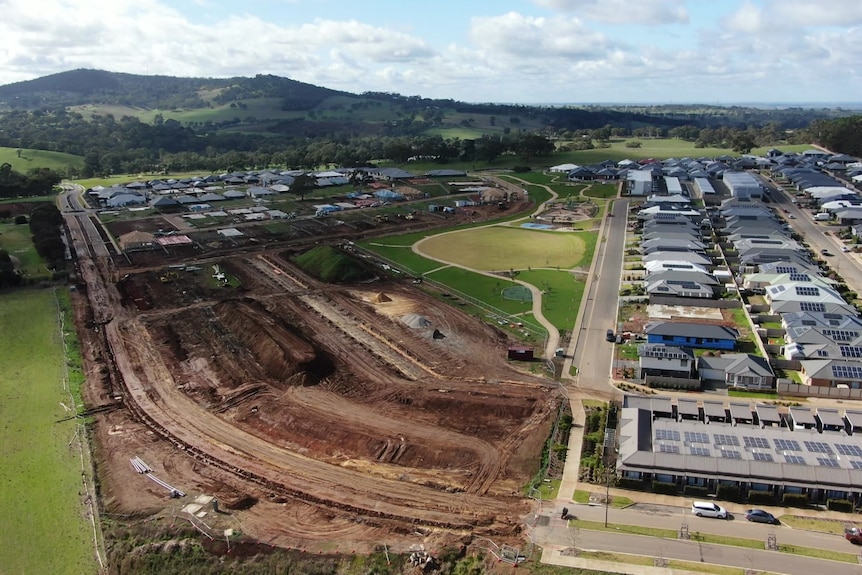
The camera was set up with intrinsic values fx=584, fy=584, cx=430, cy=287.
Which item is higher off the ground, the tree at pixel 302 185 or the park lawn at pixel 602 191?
the tree at pixel 302 185

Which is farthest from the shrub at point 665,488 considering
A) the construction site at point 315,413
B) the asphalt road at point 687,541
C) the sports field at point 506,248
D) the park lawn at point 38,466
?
the sports field at point 506,248

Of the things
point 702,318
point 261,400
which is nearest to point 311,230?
point 261,400

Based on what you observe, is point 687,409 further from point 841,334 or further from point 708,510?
point 841,334

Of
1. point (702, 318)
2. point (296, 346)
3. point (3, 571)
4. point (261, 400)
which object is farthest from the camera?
point (702, 318)

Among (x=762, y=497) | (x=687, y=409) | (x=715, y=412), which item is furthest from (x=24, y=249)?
(x=762, y=497)

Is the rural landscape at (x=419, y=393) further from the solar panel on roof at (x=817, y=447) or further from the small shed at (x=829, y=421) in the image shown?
the solar panel on roof at (x=817, y=447)

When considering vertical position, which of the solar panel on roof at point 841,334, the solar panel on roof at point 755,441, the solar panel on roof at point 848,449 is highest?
the solar panel on roof at point 841,334

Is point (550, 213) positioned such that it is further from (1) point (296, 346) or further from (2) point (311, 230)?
(1) point (296, 346)
